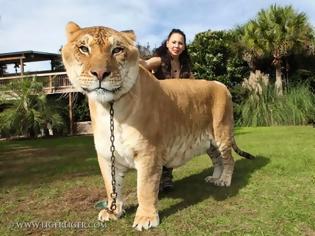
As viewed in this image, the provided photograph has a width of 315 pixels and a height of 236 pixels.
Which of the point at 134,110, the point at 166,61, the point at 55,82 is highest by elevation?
the point at 166,61

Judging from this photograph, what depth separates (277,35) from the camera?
23141 mm

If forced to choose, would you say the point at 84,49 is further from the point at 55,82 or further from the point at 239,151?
the point at 55,82

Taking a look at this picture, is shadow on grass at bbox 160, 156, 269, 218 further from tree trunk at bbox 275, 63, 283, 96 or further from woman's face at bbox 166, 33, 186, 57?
tree trunk at bbox 275, 63, 283, 96

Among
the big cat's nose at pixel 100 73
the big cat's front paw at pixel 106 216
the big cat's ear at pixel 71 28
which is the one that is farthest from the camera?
the big cat's front paw at pixel 106 216

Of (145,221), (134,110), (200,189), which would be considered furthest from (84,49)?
(200,189)

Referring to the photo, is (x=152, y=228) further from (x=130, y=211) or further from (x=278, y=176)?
(x=278, y=176)

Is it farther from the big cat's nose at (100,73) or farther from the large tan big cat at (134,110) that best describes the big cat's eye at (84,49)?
the big cat's nose at (100,73)

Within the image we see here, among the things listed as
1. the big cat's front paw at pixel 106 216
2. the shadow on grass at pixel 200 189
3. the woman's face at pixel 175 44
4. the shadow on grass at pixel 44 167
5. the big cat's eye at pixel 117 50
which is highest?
the woman's face at pixel 175 44

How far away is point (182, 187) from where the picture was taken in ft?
21.0

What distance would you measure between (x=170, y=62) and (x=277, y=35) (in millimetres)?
17968

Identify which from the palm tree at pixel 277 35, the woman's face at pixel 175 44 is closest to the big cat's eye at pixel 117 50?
the woman's face at pixel 175 44

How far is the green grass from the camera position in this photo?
465 cm

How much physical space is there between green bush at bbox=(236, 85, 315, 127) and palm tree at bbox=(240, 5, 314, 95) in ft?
8.93

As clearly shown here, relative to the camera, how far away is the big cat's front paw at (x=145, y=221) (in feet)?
15.0
